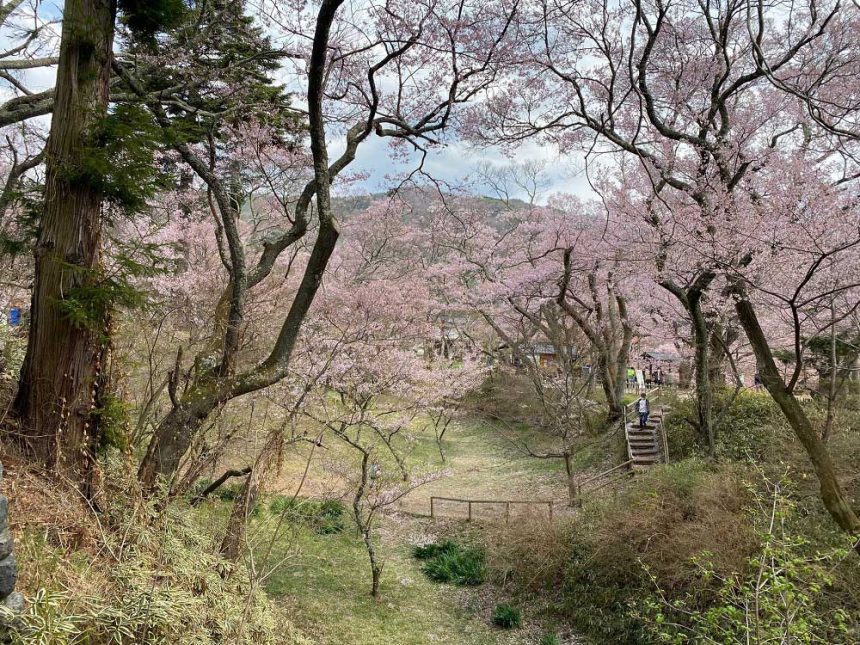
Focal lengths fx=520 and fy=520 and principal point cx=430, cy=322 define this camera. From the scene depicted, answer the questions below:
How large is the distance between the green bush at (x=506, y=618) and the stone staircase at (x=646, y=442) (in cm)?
593

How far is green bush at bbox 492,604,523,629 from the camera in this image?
24.7 feet

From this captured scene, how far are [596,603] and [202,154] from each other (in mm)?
8525

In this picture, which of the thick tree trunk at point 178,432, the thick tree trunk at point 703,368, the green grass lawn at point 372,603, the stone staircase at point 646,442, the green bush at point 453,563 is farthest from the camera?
the stone staircase at point 646,442

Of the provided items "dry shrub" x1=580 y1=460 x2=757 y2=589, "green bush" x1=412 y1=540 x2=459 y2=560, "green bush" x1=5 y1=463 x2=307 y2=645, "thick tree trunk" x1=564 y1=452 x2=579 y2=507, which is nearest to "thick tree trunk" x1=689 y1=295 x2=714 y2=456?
"dry shrub" x1=580 y1=460 x2=757 y2=589

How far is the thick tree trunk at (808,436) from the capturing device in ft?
17.0

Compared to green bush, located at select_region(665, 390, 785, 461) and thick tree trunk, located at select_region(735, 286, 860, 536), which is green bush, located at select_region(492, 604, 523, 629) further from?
green bush, located at select_region(665, 390, 785, 461)

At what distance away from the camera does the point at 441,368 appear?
1892 cm

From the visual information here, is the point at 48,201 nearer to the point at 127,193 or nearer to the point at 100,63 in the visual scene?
the point at 127,193

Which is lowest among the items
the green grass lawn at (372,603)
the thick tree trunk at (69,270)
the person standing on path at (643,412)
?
the green grass lawn at (372,603)

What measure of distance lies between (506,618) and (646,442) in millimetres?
8203

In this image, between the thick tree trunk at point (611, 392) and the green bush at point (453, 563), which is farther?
the thick tree trunk at point (611, 392)

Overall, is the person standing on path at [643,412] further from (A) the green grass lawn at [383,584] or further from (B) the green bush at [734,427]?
(A) the green grass lawn at [383,584]

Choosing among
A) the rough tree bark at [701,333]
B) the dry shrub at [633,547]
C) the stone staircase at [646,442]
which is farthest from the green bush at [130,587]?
the stone staircase at [646,442]

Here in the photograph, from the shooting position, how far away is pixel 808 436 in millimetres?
5379
